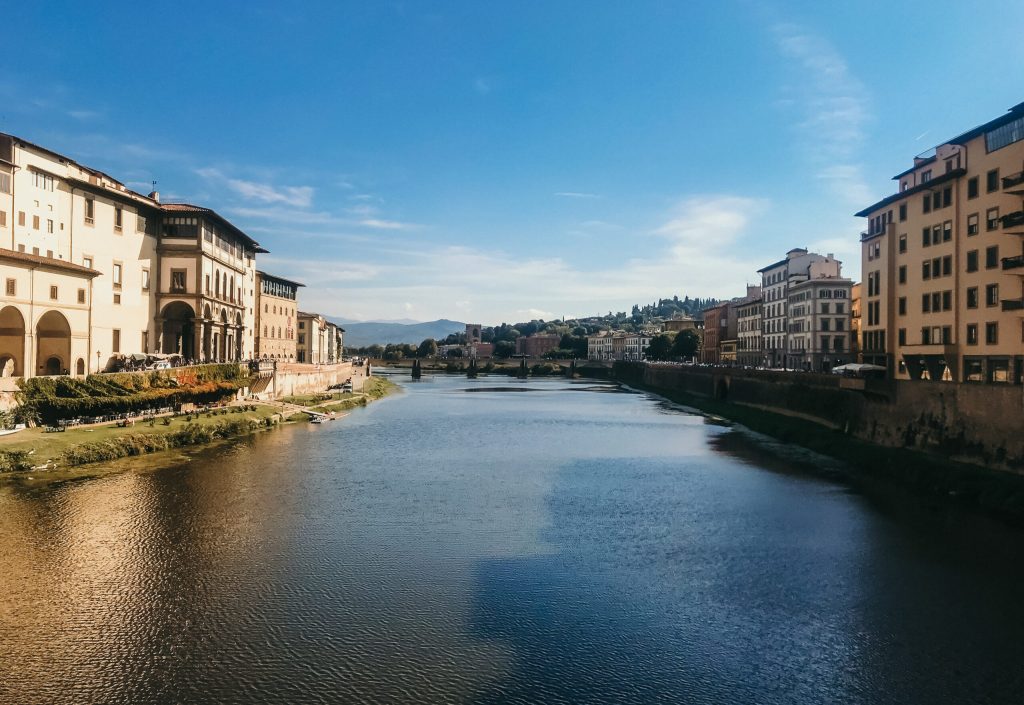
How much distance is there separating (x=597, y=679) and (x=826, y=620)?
6999 mm

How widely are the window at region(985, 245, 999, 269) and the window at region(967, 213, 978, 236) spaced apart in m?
1.55

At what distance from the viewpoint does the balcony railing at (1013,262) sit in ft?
107

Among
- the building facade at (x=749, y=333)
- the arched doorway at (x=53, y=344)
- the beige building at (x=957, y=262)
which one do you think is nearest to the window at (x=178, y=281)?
the arched doorway at (x=53, y=344)

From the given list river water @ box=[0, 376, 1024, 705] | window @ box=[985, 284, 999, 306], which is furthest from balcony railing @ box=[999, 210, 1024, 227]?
river water @ box=[0, 376, 1024, 705]

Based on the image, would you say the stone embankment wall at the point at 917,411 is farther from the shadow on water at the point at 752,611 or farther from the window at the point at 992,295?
the shadow on water at the point at 752,611

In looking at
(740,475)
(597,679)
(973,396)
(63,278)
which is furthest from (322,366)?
(597,679)

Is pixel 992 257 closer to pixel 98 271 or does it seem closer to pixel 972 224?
pixel 972 224

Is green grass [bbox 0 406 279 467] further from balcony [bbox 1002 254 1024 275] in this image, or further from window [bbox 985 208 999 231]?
window [bbox 985 208 999 231]

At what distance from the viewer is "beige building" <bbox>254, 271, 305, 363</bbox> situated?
298 ft

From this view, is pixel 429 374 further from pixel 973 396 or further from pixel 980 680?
pixel 980 680

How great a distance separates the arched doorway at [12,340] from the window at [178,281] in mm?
19214

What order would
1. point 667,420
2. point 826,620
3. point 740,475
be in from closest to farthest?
point 826,620
point 740,475
point 667,420

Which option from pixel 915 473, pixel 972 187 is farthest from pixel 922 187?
pixel 915 473

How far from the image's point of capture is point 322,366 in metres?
92.5
